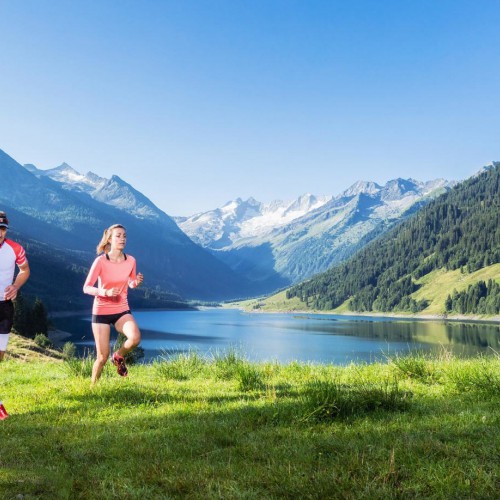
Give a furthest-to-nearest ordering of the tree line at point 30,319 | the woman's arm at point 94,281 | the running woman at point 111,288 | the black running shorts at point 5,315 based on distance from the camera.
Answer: the tree line at point 30,319 → the running woman at point 111,288 → the woman's arm at point 94,281 → the black running shorts at point 5,315

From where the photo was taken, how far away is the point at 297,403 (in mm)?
8664

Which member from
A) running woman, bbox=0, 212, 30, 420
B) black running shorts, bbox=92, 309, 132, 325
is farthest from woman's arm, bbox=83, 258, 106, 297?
running woman, bbox=0, 212, 30, 420

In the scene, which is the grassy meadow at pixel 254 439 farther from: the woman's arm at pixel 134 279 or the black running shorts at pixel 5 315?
the woman's arm at pixel 134 279

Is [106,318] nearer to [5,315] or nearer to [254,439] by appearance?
[5,315]

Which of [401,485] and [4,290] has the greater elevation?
[4,290]

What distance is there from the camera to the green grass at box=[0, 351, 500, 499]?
526 cm

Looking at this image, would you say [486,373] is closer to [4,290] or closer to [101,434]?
[101,434]

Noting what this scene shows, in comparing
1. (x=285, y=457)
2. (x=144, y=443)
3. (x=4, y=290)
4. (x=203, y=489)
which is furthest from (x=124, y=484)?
(x=4, y=290)

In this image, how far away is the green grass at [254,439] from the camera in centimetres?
526

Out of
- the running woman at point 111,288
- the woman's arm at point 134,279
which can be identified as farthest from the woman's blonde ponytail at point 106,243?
the woman's arm at point 134,279

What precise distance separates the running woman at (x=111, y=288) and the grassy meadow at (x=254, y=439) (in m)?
1.07

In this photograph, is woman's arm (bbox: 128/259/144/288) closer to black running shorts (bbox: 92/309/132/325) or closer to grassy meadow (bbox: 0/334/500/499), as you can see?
black running shorts (bbox: 92/309/132/325)

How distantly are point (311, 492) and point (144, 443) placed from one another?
2947mm

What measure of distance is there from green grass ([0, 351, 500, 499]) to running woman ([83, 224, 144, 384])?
1053 mm
